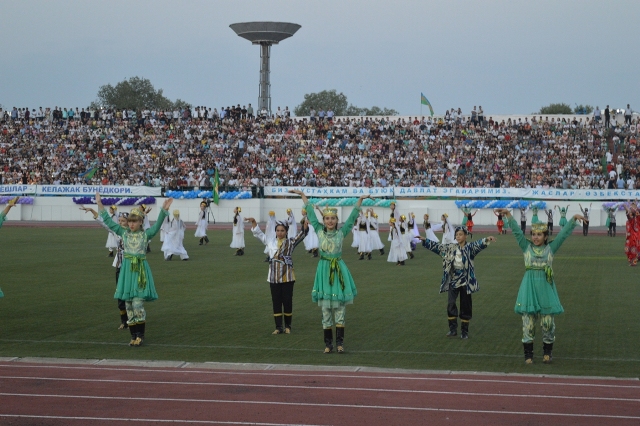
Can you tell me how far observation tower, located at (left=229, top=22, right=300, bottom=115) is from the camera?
64312 mm

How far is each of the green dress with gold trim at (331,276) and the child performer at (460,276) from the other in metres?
1.99

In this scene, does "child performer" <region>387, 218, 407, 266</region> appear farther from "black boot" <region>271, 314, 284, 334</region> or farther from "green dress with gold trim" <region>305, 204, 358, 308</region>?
"green dress with gold trim" <region>305, 204, 358, 308</region>

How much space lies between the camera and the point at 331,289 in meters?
11.3

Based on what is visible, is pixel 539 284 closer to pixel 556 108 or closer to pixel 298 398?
pixel 298 398

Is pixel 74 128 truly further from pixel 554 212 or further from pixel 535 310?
pixel 535 310

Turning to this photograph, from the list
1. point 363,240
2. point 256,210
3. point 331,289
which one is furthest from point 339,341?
point 256,210

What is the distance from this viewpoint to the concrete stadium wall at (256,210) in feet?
161

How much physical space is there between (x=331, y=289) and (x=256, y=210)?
131 feet

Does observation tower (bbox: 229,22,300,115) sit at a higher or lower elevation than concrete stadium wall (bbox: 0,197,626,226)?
higher

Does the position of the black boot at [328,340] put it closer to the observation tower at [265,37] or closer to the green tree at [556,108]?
the observation tower at [265,37]

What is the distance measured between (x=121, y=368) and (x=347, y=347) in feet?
10.6

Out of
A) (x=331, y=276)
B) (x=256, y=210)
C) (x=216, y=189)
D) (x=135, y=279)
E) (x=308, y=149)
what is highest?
(x=308, y=149)

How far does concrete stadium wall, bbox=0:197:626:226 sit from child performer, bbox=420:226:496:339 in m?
35.3

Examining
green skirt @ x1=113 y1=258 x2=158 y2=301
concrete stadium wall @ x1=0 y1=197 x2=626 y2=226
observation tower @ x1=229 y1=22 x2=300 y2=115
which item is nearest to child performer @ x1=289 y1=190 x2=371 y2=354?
green skirt @ x1=113 y1=258 x2=158 y2=301
